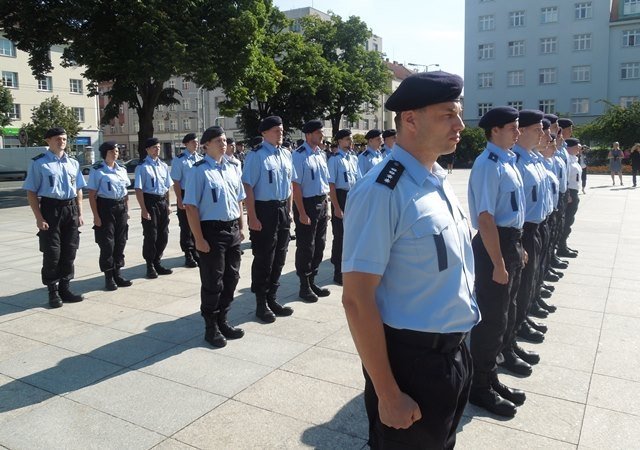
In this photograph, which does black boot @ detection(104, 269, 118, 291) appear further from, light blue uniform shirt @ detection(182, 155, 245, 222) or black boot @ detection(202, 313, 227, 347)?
light blue uniform shirt @ detection(182, 155, 245, 222)

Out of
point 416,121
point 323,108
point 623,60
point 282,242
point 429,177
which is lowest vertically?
point 282,242

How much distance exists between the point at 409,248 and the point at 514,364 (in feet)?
9.86

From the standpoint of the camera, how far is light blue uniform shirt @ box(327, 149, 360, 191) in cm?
802

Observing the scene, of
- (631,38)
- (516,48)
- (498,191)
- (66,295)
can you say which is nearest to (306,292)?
(66,295)

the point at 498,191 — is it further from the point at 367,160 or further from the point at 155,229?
the point at 155,229

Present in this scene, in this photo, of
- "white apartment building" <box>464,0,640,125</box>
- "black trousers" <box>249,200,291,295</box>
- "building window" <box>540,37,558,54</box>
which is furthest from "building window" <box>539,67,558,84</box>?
"black trousers" <box>249,200,291,295</box>

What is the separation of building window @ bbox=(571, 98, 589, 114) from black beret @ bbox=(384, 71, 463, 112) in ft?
199

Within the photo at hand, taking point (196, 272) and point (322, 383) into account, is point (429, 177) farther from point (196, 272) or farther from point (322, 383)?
point (196, 272)

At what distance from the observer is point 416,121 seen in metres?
2.09

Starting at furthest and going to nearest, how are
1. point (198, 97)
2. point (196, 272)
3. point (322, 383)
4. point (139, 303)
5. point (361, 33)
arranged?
point (198, 97) < point (361, 33) < point (196, 272) < point (139, 303) < point (322, 383)

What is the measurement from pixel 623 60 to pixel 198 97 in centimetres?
4797

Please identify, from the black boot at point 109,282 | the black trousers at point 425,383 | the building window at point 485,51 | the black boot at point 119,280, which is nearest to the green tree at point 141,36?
the black boot at point 119,280

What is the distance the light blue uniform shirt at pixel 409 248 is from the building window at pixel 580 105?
60779 mm

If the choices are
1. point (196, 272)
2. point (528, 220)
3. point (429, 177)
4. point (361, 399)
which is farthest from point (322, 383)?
point (196, 272)
